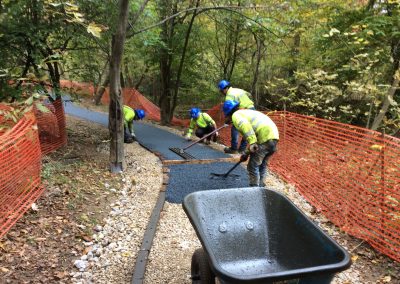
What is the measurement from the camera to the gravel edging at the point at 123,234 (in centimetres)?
357

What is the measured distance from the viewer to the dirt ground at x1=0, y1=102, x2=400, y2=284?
3471 millimetres

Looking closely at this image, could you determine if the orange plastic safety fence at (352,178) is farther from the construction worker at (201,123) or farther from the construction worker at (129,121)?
the construction worker at (129,121)

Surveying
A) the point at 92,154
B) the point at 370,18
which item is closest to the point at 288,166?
the point at 370,18

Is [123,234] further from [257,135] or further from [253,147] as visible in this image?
[257,135]

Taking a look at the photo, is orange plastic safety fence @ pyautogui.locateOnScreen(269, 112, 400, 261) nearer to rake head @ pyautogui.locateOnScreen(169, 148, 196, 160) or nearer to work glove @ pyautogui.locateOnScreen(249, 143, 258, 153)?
work glove @ pyautogui.locateOnScreen(249, 143, 258, 153)

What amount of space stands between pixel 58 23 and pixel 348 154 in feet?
19.9

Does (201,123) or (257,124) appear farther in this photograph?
(201,123)

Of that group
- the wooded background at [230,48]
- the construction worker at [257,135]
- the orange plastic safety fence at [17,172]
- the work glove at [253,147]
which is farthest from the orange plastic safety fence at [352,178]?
the orange plastic safety fence at [17,172]

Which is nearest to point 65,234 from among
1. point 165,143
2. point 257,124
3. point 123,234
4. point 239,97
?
point 123,234

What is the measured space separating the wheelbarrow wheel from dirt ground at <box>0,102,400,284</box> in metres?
0.47

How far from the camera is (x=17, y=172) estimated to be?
4340 millimetres

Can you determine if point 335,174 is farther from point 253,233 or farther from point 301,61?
point 301,61

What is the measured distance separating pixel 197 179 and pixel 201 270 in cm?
345

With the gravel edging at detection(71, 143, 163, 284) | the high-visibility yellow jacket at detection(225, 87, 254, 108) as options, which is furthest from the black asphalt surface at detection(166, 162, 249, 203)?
the high-visibility yellow jacket at detection(225, 87, 254, 108)
